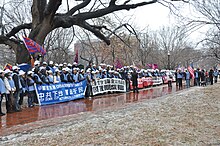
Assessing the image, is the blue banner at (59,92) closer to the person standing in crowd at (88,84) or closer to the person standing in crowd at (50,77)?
the person standing in crowd at (50,77)

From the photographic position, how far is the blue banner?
13.5 meters

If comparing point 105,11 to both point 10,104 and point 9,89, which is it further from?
point 10,104

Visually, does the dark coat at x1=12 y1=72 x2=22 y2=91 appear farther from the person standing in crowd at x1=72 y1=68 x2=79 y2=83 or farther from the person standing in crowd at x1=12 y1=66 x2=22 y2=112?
the person standing in crowd at x1=72 y1=68 x2=79 y2=83

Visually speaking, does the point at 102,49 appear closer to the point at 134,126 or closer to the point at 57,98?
the point at 57,98

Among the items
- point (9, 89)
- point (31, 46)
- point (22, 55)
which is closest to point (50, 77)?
point (31, 46)

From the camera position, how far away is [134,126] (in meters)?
7.73

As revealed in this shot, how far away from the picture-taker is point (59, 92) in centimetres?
1459

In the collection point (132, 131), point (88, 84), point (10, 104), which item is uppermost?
point (88, 84)

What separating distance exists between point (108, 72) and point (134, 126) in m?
12.6

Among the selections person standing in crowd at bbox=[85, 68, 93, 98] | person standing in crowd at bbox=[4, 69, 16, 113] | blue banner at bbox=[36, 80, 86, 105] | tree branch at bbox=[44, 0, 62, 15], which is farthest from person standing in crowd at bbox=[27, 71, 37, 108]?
tree branch at bbox=[44, 0, 62, 15]

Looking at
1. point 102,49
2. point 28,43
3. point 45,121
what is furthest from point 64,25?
point 102,49

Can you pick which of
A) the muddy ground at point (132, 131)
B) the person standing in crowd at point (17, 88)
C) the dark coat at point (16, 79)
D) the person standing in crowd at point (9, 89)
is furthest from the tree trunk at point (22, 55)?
the muddy ground at point (132, 131)

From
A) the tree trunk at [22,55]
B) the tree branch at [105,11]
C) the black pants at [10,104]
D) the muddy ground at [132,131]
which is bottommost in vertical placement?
the muddy ground at [132,131]

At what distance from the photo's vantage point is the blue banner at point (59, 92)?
1351 cm
